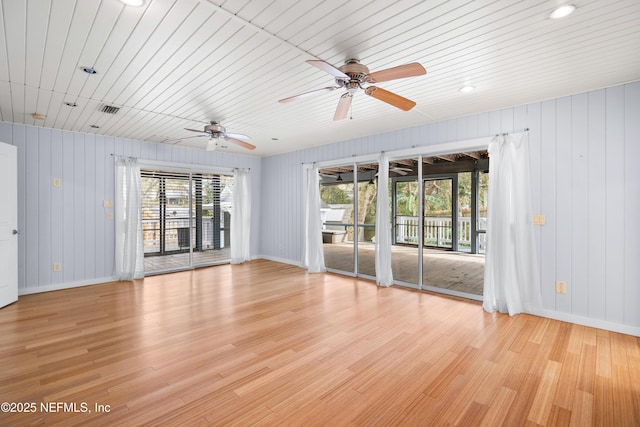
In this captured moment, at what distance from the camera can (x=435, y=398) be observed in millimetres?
2039

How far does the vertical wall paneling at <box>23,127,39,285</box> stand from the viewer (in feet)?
14.7

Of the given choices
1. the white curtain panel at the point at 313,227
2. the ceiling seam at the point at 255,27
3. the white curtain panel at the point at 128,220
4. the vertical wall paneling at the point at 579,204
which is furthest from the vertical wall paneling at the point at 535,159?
the white curtain panel at the point at 128,220

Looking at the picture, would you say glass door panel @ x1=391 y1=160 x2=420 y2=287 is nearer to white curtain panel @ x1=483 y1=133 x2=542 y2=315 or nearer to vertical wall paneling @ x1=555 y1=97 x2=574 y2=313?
white curtain panel @ x1=483 y1=133 x2=542 y2=315

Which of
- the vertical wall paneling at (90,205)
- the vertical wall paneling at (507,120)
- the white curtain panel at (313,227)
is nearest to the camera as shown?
the vertical wall paneling at (507,120)

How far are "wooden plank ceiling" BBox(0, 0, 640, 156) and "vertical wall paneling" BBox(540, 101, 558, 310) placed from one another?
0.31 metres

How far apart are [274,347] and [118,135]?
15.7ft

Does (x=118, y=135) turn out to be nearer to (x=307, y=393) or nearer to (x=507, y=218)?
(x=307, y=393)

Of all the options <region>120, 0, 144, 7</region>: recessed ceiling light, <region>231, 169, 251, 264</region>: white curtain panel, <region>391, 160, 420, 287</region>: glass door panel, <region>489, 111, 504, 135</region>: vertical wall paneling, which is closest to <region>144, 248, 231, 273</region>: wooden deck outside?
<region>231, 169, 251, 264</region>: white curtain panel

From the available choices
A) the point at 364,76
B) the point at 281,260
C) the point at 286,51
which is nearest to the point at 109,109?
the point at 286,51

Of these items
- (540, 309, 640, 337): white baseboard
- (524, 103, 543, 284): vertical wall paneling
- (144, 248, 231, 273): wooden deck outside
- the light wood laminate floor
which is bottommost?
the light wood laminate floor

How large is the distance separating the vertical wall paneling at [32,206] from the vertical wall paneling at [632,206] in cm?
773

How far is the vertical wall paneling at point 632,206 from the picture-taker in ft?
9.97

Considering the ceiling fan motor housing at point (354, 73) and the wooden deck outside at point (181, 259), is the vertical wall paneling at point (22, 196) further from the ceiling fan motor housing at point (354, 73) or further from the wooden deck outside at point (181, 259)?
the ceiling fan motor housing at point (354, 73)

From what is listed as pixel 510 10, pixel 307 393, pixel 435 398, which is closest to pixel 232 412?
pixel 307 393
